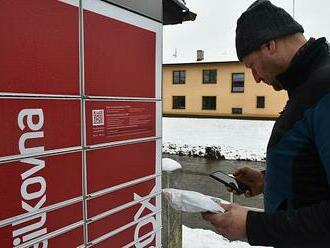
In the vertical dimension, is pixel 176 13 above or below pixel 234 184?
above

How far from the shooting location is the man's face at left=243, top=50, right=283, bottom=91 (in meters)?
1.86

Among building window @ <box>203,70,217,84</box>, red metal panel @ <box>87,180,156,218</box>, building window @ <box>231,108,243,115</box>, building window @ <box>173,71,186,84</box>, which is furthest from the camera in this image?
building window @ <box>173,71,186,84</box>

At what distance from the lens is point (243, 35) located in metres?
1.90

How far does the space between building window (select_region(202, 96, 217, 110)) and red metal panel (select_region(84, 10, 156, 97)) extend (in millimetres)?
31084

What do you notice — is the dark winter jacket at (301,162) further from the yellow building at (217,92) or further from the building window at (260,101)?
the building window at (260,101)

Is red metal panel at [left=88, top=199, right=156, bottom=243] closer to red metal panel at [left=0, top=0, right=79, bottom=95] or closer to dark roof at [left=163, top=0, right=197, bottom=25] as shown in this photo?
red metal panel at [left=0, top=0, right=79, bottom=95]

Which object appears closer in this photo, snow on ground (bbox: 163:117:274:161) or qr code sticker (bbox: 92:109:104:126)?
qr code sticker (bbox: 92:109:104:126)

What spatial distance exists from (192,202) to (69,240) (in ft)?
3.02

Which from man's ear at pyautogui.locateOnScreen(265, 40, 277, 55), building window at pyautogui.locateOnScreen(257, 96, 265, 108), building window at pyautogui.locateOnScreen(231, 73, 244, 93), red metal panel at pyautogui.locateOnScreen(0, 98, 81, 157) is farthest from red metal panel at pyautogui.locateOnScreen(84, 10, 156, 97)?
building window at pyautogui.locateOnScreen(231, 73, 244, 93)

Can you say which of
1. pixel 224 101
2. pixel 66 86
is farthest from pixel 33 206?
pixel 224 101

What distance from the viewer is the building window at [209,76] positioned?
33406mm

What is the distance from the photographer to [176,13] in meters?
3.68

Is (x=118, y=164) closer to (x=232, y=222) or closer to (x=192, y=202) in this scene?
(x=192, y=202)

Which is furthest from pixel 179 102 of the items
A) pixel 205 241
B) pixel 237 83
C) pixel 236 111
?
pixel 205 241
